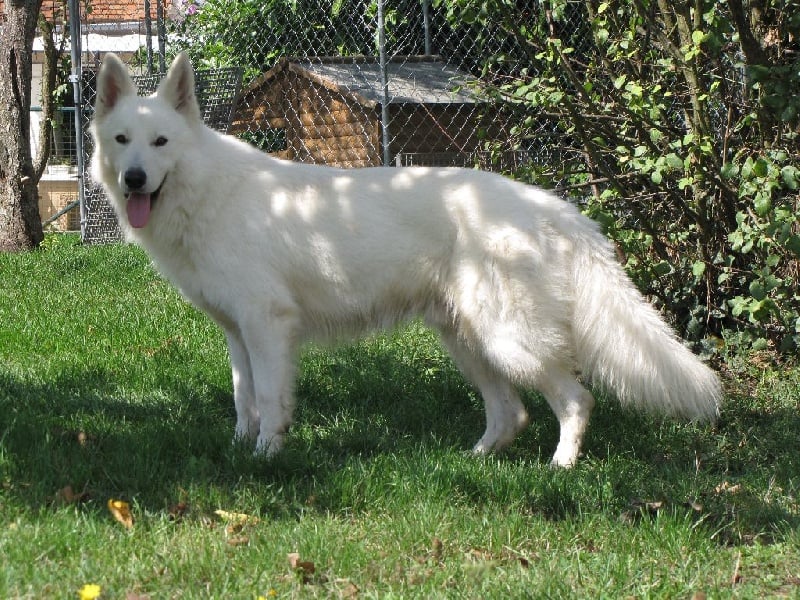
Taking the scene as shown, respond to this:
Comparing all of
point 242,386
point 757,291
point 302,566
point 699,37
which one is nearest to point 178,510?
point 302,566

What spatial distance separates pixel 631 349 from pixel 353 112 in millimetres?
7014

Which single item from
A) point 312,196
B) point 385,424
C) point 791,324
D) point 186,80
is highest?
point 186,80

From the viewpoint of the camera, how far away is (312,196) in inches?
169

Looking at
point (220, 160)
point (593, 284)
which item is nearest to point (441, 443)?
point (593, 284)

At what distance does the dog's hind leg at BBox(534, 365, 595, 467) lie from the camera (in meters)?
4.12

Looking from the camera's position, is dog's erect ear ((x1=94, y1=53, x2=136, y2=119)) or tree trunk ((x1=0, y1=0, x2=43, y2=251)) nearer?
dog's erect ear ((x1=94, y1=53, x2=136, y2=119))

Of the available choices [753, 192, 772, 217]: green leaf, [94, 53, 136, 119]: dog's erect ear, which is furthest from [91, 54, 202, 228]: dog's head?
[753, 192, 772, 217]: green leaf

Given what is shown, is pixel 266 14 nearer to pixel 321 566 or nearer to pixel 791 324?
pixel 791 324

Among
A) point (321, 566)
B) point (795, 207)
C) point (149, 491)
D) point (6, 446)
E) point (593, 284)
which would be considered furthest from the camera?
point (795, 207)

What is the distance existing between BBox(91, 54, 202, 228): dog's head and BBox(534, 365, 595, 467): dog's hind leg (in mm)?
1870

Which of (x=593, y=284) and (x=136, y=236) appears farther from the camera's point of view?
(x=136, y=236)

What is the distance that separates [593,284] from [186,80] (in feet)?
6.69

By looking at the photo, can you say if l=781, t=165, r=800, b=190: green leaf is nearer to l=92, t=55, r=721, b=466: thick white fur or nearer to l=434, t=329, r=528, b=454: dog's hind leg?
l=92, t=55, r=721, b=466: thick white fur

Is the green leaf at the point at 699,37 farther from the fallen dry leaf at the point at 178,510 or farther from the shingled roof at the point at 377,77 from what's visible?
the shingled roof at the point at 377,77
